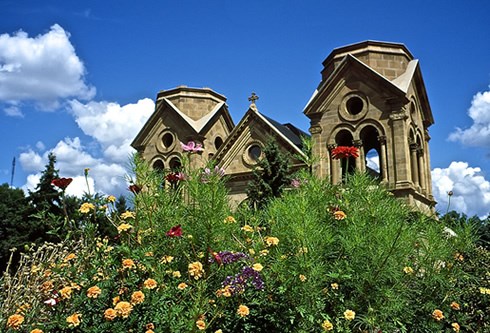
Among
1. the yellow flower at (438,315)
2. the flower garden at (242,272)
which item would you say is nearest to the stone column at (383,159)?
the flower garden at (242,272)

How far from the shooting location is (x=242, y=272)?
4605 mm

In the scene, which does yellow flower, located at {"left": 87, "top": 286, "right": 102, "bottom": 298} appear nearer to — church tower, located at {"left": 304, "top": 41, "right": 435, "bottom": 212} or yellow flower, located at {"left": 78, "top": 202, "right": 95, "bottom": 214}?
yellow flower, located at {"left": 78, "top": 202, "right": 95, "bottom": 214}

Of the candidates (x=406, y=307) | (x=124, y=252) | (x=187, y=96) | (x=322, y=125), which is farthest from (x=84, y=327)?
(x=187, y=96)

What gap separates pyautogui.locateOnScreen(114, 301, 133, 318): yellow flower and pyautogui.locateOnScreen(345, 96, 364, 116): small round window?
23.4 metres

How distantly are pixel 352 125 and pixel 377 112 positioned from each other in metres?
1.47

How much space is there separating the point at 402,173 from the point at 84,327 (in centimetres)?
2175

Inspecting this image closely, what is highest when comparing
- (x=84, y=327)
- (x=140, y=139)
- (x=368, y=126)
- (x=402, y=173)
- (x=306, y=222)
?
(x=140, y=139)

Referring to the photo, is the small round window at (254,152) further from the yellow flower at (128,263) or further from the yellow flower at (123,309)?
the yellow flower at (123,309)

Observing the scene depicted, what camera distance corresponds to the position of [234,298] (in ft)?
15.0

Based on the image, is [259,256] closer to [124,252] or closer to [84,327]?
[124,252]

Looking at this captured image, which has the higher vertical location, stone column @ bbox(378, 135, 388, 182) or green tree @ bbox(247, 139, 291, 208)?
stone column @ bbox(378, 135, 388, 182)

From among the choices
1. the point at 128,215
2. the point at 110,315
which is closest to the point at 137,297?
the point at 110,315

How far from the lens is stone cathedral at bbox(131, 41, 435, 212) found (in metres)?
24.5

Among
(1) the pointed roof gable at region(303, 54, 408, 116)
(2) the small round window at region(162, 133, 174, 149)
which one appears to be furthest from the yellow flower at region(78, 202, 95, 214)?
(2) the small round window at region(162, 133, 174, 149)
